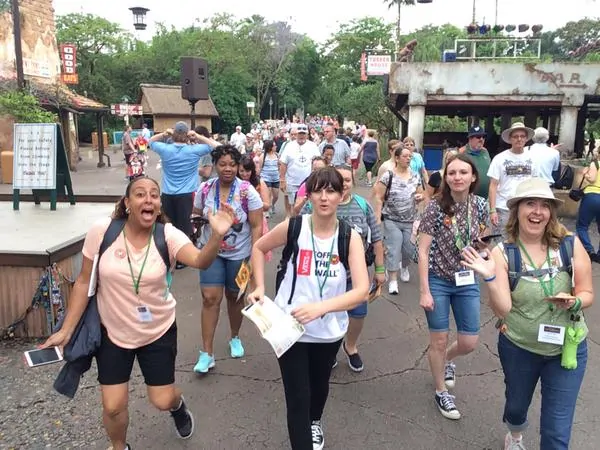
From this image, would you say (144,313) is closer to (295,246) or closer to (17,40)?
(295,246)

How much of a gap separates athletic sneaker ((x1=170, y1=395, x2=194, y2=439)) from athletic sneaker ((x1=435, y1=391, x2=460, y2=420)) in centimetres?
167

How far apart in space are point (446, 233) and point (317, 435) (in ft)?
5.05

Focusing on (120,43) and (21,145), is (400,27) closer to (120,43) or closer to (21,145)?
(120,43)

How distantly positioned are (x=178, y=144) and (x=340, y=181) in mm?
4216

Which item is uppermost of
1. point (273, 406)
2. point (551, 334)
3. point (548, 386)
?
point (551, 334)

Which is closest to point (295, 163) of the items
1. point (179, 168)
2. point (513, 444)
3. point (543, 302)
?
point (179, 168)

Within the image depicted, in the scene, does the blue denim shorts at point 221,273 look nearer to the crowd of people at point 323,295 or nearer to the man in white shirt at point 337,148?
the crowd of people at point 323,295

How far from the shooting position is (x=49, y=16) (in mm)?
19641

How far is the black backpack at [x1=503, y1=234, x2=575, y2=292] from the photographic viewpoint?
2.72 metres

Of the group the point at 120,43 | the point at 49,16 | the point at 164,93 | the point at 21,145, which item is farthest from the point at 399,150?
the point at 120,43

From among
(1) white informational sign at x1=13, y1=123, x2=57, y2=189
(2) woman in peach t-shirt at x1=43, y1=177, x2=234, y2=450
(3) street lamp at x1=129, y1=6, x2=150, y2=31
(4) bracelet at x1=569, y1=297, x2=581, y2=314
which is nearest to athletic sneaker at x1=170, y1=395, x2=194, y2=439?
(2) woman in peach t-shirt at x1=43, y1=177, x2=234, y2=450

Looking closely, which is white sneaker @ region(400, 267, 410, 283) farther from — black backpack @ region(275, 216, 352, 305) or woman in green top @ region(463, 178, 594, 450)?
black backpack @ region(275, 216, 352, 305)

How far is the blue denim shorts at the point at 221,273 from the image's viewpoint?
4109 mm

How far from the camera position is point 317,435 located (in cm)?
321
